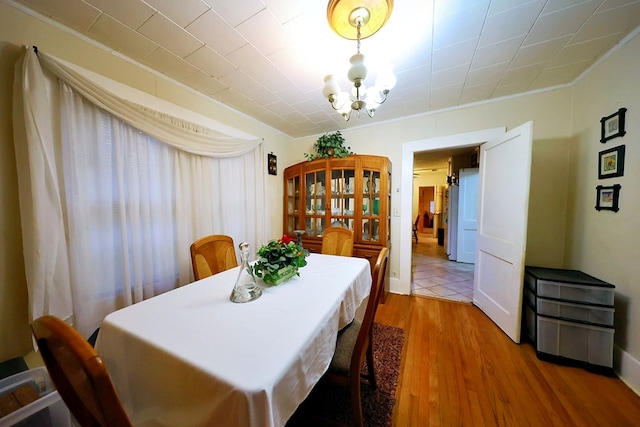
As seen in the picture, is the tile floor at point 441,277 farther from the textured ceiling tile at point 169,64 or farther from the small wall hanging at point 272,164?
the textured ceiling tile at point 169,64

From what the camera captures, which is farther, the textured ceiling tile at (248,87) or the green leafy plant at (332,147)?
the green leafy plant at (332,147)

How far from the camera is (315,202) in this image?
307cm

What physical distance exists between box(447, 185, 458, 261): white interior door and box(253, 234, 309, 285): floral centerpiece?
4378 millimetres

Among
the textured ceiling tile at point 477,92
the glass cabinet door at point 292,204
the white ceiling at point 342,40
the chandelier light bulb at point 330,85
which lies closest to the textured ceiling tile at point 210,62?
the white ceiling at point 342,40

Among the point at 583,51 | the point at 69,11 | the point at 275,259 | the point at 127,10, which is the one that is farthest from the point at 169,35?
the point at 583,51

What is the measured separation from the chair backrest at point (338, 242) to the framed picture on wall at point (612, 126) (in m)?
2.13

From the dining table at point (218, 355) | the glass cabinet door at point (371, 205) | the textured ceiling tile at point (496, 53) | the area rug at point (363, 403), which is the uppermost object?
the textured ceiling tile at point (496, 53)

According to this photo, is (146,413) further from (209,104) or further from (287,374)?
(209,104)

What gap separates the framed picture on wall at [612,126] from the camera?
1482mm

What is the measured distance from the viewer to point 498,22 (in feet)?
4.31

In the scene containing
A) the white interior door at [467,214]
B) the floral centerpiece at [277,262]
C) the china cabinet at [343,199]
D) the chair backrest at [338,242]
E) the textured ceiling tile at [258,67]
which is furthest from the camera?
the white interior door at [467,214]

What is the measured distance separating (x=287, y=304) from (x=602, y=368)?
2335mm

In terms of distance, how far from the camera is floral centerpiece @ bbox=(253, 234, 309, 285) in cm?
123

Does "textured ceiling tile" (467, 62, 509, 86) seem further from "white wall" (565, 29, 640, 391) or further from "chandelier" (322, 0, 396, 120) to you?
"chandelier" (322, 0, 396, 120)
